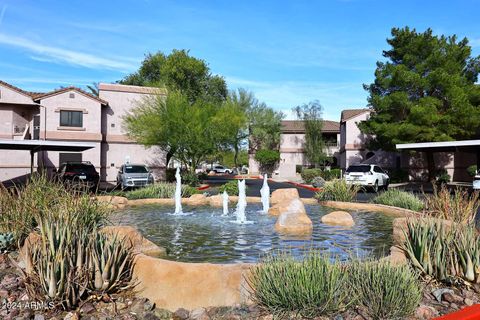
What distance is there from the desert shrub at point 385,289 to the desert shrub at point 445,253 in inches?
38.5

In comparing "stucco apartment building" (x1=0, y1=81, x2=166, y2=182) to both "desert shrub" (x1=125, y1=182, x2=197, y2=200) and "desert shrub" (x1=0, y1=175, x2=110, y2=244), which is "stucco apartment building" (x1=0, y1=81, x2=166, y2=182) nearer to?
"desert shrub" (x1=125, y1=182, x2=197, y2=200)

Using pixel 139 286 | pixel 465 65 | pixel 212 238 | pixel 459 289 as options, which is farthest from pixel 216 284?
pixel 465 65

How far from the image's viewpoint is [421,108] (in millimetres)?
31078

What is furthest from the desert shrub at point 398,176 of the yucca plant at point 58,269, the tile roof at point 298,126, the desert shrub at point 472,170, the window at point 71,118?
the yucca plant at point 58,269

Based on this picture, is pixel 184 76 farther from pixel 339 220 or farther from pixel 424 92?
pixel 339 220

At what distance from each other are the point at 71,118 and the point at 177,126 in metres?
9.34

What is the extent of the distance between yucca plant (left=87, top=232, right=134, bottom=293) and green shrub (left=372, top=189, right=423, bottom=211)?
400 inches

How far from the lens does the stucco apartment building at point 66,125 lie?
33000mm

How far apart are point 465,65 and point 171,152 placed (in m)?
25.2

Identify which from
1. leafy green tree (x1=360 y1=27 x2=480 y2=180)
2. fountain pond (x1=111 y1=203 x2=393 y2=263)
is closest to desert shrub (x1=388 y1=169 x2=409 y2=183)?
leafy green tree (x1=360 y1=27 x2=480 y2=180)

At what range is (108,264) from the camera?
5414 mm

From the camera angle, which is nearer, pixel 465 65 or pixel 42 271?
pixel 42 271

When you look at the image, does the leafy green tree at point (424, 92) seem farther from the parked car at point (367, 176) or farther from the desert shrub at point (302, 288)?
the desert shrub at point (302, 288)

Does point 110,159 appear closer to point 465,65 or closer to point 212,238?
point 212,238
